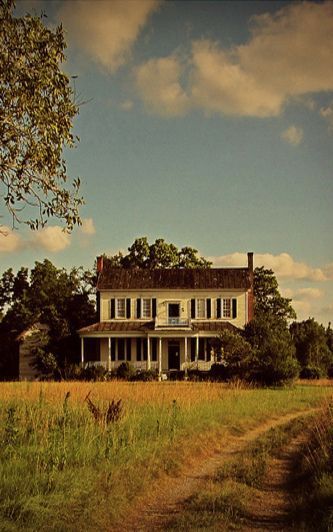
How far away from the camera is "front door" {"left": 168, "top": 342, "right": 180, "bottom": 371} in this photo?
159 feet

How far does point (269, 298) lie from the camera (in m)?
62.8

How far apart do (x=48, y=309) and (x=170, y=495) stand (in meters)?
38.6

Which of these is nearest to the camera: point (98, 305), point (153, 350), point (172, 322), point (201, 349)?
point (172, 322)

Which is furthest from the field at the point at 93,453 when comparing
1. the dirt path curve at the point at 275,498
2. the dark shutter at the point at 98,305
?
the dark shutter at the point at 98,305

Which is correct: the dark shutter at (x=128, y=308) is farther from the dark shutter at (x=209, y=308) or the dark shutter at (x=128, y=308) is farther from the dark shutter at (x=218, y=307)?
the dark shutter at (x=218, y=307)

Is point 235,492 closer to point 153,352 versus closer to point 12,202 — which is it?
point 12,202

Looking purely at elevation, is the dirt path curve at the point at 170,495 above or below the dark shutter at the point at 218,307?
below

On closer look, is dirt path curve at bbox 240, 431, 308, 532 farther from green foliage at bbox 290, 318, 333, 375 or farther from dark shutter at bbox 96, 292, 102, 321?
dark shutter at bbox 96, 292, 102, 321

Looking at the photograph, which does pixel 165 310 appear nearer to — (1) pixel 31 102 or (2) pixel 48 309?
(2) pixel 48 309

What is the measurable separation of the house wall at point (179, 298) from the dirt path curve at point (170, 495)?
33.5 meters

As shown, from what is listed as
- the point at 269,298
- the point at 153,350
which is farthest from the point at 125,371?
the point at 269,298

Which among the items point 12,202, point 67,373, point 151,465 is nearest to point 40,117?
point 12,202

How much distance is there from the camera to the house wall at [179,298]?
48.0m

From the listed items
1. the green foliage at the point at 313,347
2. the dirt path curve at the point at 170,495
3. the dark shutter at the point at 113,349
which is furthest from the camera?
the dark shutter at the point at 113,349
